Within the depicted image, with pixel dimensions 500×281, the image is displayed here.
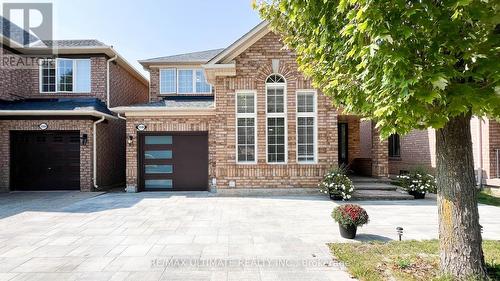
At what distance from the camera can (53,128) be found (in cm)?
1114

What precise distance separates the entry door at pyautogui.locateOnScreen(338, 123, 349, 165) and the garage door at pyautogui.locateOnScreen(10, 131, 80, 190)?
11724 mm

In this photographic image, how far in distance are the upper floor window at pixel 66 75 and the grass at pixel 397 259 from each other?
42.2ft

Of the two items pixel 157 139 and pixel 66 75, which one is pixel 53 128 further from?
pixel 157 139

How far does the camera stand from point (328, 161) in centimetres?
982

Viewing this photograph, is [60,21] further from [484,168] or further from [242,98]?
[484,168]

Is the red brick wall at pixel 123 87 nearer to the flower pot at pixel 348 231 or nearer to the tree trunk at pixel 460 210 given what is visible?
the flower pot at pixel 348 231

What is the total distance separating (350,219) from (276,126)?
5289 millimetres

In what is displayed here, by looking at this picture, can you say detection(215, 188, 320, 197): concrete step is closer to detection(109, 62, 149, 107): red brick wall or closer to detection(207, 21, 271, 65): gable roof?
detection(207, 21, 271, 65): gable roof

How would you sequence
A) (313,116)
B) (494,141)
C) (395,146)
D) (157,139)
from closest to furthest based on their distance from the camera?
(313,116), (494,141), (157,139), (395,146)

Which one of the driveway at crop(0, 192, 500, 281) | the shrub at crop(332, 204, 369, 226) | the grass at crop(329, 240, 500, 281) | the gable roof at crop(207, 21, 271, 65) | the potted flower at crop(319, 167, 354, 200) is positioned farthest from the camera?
the gable roof at crop(207, 21, 271, 65)

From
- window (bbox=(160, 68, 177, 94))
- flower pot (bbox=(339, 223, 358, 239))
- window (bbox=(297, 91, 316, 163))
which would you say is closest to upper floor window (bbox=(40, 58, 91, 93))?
window (bbox=(160, 68, 177, 94))

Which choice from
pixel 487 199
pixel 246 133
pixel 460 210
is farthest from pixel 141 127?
pixel 487 199

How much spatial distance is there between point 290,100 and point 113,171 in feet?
29.6

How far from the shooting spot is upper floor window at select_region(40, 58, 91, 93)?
1269cm
